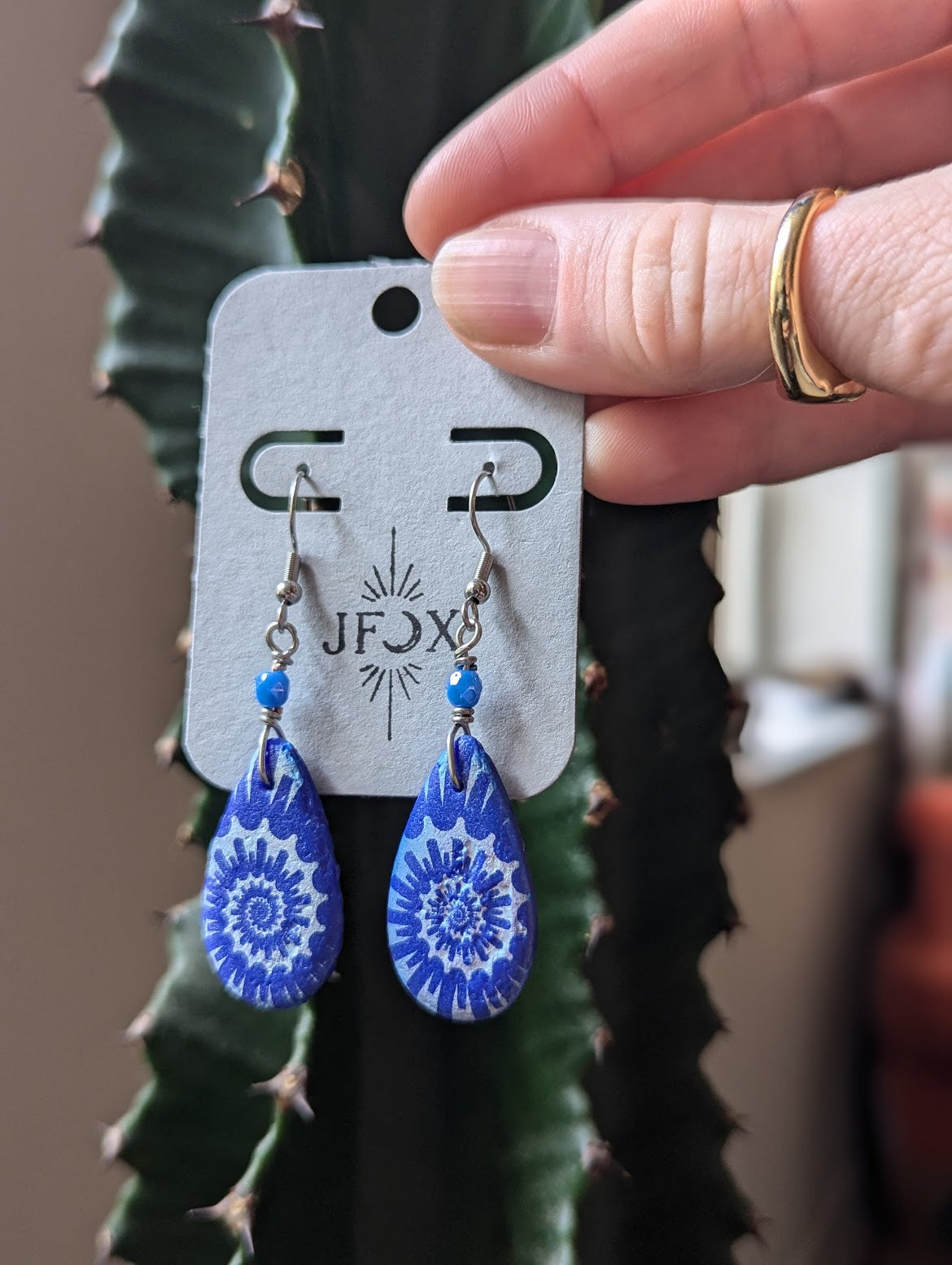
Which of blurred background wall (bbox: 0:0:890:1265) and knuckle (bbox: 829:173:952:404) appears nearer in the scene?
knuckle (bbox: 829:173:952:404)

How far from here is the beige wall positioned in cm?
42

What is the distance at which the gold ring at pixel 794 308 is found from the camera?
33 cm

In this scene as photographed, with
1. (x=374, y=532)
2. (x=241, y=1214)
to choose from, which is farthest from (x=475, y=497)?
(x=241, y=1214)

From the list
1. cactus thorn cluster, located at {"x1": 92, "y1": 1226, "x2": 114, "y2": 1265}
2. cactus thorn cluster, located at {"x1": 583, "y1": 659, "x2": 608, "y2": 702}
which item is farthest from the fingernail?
cactus thorn cluster, located at {"x1": 92, "y1": 1226, "x2": 114, "y2": 1265}

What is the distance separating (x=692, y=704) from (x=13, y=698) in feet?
0.88

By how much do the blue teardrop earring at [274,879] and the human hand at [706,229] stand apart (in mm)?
118

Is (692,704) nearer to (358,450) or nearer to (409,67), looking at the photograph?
(358,450)

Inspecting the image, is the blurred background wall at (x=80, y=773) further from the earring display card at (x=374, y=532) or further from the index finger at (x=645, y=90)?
the index finger at (x=645, y=90)

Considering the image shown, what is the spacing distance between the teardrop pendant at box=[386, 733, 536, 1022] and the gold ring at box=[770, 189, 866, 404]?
165 millimetres

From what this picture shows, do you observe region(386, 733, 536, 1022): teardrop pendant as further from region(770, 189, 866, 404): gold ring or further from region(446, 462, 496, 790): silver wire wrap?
region(770, 189, 866, 404): gold ring

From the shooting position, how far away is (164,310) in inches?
16.3

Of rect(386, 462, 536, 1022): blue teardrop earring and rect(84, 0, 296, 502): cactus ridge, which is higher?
rect(84, 0, 296, 502): cactus ridge

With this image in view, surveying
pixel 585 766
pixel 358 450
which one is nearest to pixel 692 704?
pixel 585 766

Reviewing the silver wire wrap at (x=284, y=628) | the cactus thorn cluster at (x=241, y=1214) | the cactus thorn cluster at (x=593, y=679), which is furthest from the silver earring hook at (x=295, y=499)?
the cactus thorn cluster at (x=241, y=1214)
